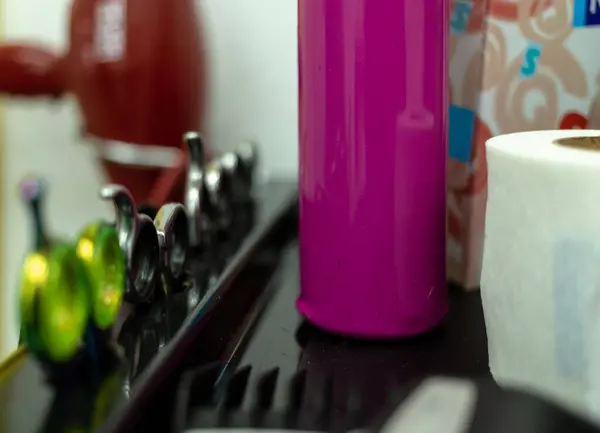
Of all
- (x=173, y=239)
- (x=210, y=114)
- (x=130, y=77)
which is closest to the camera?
(x=173, y=239)

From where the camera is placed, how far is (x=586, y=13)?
0.36 meters

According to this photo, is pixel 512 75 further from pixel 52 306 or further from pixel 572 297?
pixel 52 306

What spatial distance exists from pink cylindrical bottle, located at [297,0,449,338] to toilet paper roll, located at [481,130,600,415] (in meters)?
0.05

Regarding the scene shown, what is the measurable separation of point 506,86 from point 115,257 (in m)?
0.22

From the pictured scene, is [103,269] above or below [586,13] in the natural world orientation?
below

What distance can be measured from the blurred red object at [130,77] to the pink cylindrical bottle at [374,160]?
209 mm

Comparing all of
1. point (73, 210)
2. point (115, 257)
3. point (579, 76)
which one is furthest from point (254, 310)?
point (73, 210)

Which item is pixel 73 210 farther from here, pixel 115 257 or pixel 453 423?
pixel 453 423

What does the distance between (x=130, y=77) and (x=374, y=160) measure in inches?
11.3

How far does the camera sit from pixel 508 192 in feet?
0.93

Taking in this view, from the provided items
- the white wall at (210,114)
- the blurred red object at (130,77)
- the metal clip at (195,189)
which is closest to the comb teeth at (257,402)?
the metal clip at (195,189)

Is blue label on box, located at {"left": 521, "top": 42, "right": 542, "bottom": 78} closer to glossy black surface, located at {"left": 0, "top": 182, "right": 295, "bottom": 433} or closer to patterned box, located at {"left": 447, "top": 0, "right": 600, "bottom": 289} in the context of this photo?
patterned box, located at {"left": 447, "top": 0, "right": 600, "bottom": 289}

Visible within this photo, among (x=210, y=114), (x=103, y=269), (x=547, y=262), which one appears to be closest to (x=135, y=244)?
(x=103, y=269)

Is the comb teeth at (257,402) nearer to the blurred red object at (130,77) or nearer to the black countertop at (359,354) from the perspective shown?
the black countertop at (359,354)
